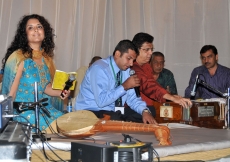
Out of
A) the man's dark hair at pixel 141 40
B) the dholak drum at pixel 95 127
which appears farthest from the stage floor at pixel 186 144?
the man's dark hair at pixel 141 40

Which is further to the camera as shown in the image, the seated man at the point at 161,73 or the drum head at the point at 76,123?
the seated man at the point at 161,73

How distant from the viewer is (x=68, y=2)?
583 cm

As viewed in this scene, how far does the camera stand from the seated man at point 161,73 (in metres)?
5.73

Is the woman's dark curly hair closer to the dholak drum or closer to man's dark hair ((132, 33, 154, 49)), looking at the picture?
the dholak drum

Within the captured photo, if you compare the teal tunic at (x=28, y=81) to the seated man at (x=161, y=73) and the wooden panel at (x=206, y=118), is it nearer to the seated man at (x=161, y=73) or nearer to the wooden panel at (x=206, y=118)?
the wooden panel at (x=206, y=118)

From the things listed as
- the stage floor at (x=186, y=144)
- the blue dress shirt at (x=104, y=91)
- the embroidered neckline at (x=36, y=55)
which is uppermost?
the embroidered neckline at (x=36, y=55)

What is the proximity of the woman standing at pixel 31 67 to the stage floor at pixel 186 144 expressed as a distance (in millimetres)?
699

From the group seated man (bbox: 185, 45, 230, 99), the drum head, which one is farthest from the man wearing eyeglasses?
the drum head

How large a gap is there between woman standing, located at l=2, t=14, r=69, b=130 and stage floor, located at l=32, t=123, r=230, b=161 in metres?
0.70

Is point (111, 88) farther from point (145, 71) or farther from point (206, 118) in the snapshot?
point (206, 118)

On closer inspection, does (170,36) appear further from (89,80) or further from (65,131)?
(65,131)

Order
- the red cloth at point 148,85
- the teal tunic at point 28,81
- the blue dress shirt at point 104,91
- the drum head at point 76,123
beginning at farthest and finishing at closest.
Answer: the red cloth at point 148,85 → the blue dress shirt at point 104,91 → the teal tunic at point 28,81 → the drum head at point 76,123

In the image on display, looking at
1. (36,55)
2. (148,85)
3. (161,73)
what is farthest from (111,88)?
(161,73)

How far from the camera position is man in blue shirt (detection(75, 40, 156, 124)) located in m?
3.84
